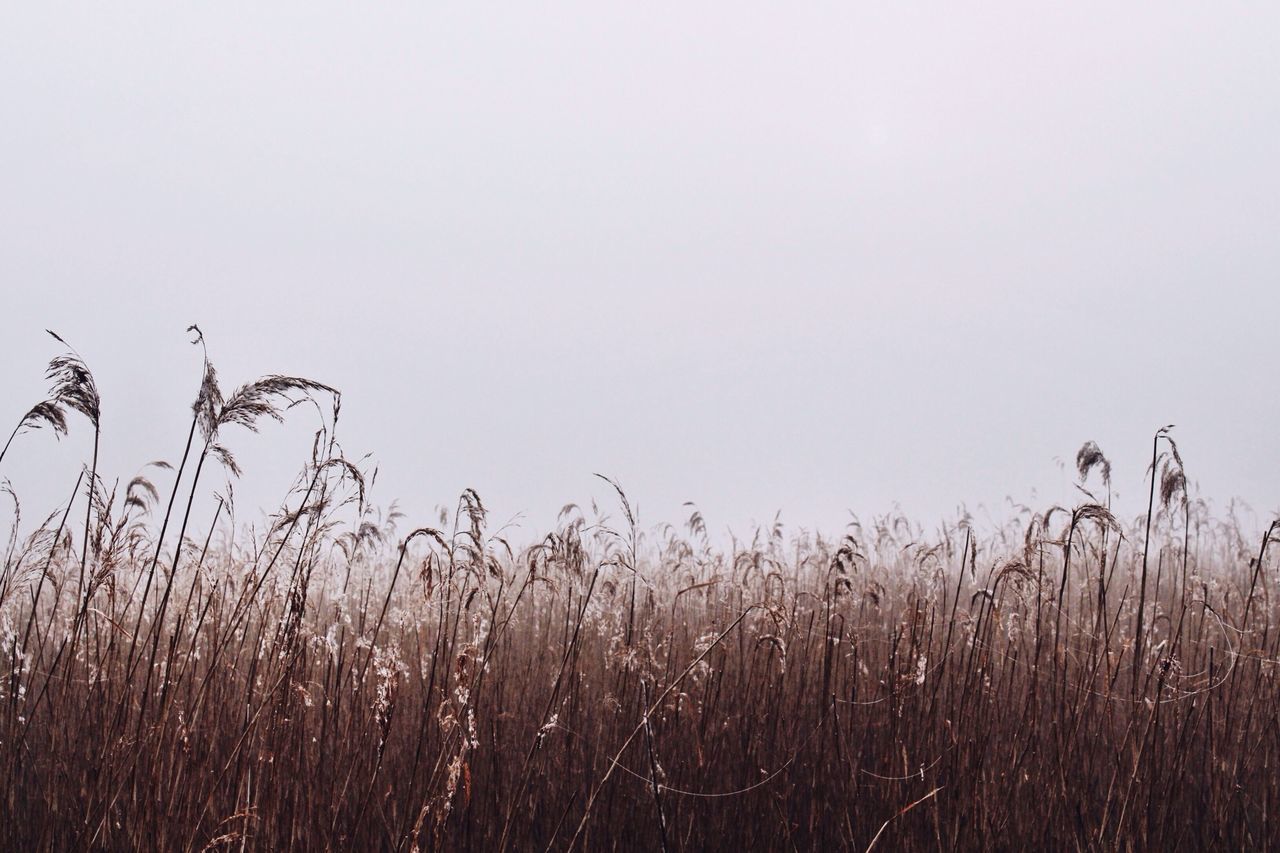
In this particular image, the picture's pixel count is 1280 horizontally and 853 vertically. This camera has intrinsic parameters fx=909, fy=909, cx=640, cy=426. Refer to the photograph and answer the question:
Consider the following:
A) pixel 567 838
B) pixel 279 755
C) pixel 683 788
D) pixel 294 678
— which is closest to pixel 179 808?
pixel 279 755

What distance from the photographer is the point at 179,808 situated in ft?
9.11

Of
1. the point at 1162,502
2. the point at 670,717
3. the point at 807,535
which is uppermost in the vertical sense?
the point at 807,535

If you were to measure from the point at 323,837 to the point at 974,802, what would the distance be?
2259 mm

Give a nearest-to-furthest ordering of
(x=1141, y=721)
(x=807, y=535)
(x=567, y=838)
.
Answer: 1. (x=567, y=838)
2. (x=1141, y=721)
3. (x=807, y=535)

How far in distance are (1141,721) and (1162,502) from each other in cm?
153

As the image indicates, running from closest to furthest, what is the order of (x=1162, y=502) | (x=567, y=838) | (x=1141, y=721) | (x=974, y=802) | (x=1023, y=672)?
(x=974, y=802)
(x=567, y=838)
(x=1162, y=502)
(x=1141, y=721)
(x=1023, y=672)

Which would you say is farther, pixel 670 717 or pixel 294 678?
pixel 670 717

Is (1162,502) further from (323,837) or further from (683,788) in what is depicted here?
(323,837)

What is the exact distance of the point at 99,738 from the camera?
10.5 ft

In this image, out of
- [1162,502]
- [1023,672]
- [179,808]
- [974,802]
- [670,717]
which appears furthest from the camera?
[1023,672]

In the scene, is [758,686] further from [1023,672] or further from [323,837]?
[1023,672]

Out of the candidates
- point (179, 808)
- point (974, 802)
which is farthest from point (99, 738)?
point (974, 802)

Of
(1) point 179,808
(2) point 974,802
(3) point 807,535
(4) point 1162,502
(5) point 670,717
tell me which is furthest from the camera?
(3) point 807,535

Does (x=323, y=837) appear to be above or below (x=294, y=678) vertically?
below
